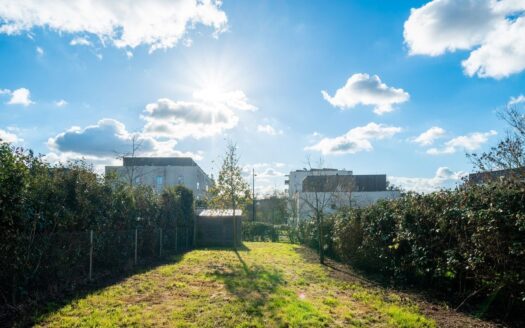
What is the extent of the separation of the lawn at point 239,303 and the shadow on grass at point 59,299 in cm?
15

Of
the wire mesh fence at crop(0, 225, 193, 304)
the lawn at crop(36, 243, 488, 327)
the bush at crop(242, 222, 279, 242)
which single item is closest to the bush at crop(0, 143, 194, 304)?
the wire mesh fence at crop(0, 225, 193, 304)

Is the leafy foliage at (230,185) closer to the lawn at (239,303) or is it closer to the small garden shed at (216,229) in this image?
the small garden shed at (216,229)

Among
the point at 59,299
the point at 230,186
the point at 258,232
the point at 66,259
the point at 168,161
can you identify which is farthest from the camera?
the point at 168,161

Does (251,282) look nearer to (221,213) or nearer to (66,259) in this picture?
(66,259)

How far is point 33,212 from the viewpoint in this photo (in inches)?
272

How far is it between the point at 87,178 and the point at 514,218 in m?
10.0

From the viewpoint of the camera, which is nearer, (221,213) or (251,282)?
(251,282)

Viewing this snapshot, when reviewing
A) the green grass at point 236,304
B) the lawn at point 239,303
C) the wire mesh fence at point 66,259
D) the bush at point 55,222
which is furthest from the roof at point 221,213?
the green grass at point 236,304

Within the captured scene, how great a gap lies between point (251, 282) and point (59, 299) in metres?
4.39

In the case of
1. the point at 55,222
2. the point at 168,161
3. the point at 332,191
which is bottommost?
the point at 55,222

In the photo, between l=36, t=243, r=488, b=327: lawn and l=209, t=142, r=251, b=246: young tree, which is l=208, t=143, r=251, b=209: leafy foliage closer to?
l=209, t=142, r=251, b=246: young tree

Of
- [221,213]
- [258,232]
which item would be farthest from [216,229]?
[258,232]

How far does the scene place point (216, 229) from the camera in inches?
859

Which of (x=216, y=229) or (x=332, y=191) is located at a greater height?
(x=332, y=191)
